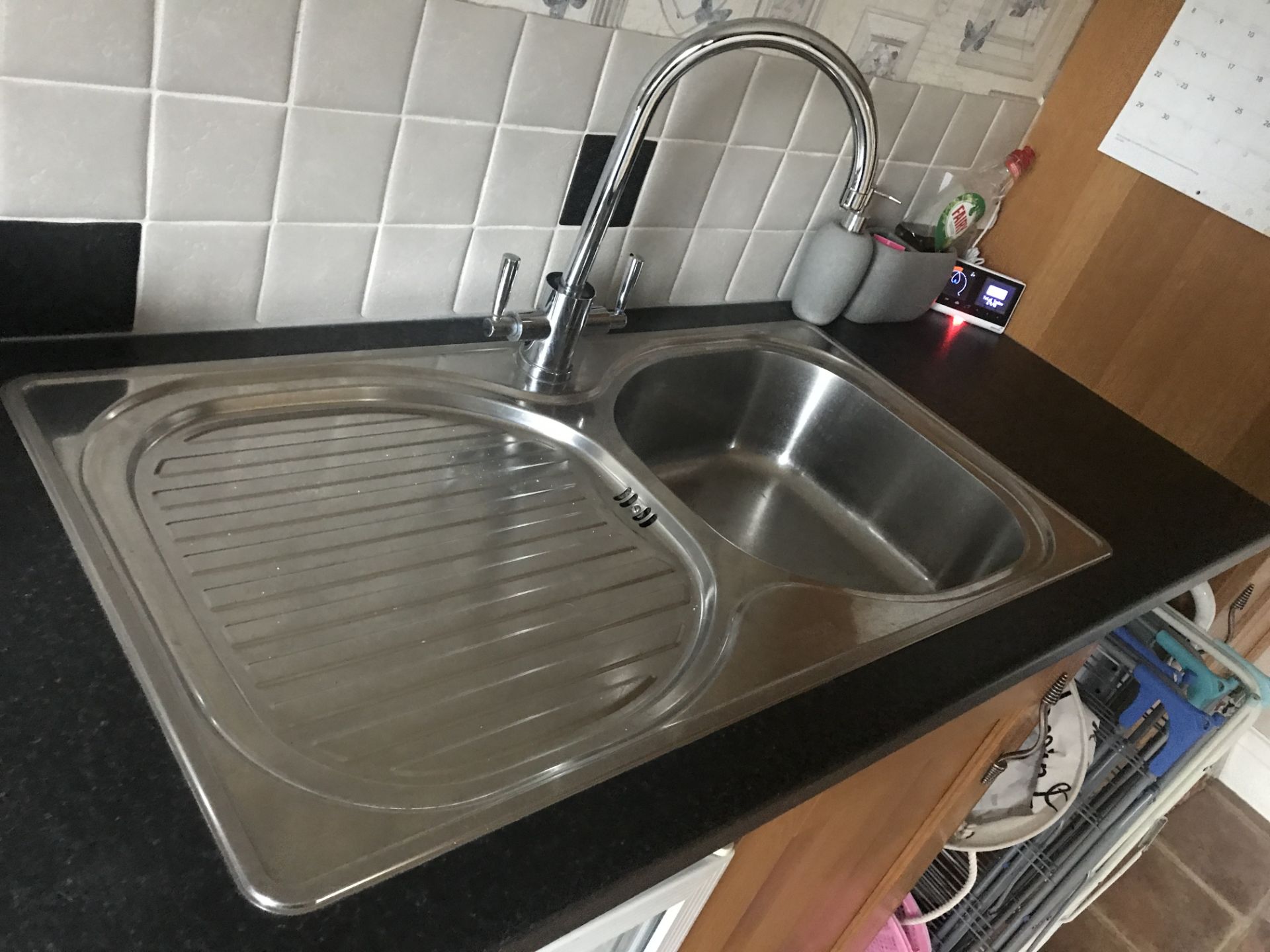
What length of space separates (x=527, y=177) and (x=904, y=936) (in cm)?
126

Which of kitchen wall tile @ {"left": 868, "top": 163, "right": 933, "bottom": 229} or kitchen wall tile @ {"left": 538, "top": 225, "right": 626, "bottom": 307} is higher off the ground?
kitchen wall tile @ {"left": 868, "top": 163, "right": 933, "bottom": 229}

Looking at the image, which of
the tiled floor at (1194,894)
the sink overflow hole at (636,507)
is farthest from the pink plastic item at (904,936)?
the sink overflow hole at (636,507)

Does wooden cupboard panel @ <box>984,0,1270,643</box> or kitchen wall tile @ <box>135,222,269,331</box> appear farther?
wooden cupboard panel @ <box>984,0,1270,643</box>

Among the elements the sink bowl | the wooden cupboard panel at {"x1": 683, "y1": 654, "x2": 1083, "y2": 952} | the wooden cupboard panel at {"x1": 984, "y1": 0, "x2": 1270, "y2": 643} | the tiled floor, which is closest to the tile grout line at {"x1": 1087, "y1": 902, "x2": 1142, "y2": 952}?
the tiled floor

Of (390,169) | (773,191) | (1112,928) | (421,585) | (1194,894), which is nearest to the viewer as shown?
(421,585)

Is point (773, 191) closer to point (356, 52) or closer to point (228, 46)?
point (356, 52)

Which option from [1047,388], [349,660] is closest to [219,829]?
[349,660]

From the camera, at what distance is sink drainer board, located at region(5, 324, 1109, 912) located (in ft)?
1.99

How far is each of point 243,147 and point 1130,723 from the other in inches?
53.7

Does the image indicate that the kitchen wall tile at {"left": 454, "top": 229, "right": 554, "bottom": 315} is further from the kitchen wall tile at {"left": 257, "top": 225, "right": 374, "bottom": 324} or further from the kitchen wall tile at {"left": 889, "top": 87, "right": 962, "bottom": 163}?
the kitchen wall tile at {"left": 889, "top": 87, "right": 962, "bottom": 163}

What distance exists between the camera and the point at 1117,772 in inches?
58.1

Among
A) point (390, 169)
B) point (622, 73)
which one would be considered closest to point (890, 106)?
point (622, 73)

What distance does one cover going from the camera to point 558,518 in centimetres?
92

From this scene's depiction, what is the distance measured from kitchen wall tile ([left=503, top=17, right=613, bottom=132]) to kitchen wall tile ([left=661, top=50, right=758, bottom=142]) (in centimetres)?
12
